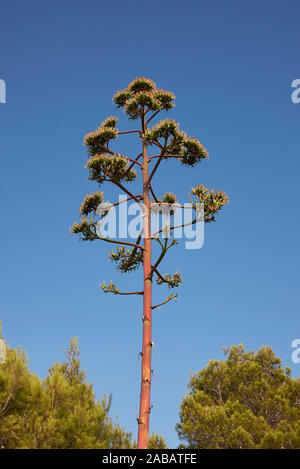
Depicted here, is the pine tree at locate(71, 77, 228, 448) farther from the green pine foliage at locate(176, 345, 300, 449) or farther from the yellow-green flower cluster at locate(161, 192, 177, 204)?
the green pine foliage at locate(176, 345, 300, 449)

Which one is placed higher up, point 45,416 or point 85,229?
point 85,229

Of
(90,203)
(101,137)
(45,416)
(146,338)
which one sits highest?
(101,137)

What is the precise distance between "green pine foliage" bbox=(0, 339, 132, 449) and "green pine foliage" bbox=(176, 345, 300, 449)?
9763 millimetres

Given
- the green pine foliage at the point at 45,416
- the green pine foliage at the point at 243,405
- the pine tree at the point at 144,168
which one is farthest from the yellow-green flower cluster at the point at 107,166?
the green pine foliage at the point at 243,405

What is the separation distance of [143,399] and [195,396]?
17.4 meters

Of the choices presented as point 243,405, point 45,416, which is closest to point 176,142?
point 45,416

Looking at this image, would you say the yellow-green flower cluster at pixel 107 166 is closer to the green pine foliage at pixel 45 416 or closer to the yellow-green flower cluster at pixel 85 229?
the yellow-green flower cluster at pixel 85 229

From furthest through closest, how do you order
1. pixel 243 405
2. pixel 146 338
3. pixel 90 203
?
pixel 243 405 → pixel 90 203 → pixel 146 338

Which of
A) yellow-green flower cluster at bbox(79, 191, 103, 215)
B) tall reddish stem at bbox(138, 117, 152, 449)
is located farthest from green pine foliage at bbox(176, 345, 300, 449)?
yellow-green flower cluster at bbox(79, 191, 103, 215)

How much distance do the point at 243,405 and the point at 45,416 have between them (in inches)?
570

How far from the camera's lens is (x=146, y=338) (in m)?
11.1

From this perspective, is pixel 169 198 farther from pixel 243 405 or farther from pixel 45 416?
pixel 243 405

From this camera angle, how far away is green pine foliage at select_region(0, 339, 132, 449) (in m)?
13.5
